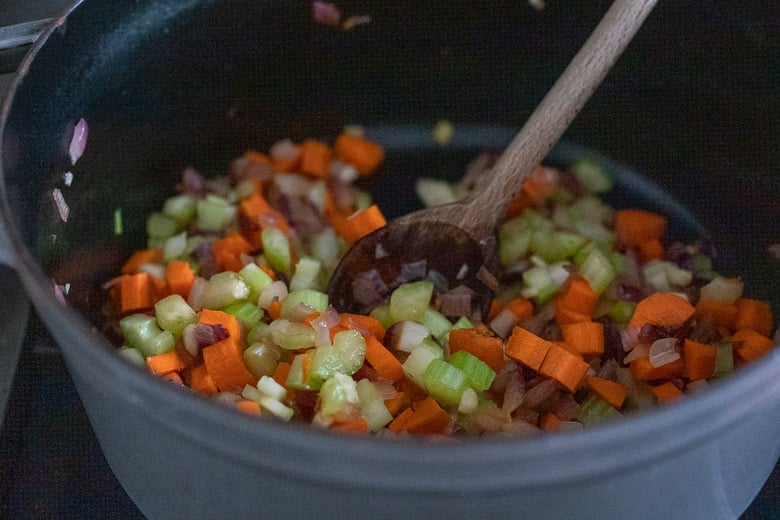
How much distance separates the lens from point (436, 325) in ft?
4.11

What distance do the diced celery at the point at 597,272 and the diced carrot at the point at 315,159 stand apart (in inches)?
21.0

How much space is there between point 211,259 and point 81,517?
0.47m

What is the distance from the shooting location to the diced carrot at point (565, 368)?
114 centimetres

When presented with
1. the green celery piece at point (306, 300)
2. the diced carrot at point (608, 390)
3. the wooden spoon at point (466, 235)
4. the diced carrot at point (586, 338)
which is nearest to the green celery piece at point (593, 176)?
the wooden spoon at point (466, 235)

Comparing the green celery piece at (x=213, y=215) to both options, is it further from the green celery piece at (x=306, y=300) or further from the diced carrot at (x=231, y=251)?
the green celery piece at (x=306, y=300)

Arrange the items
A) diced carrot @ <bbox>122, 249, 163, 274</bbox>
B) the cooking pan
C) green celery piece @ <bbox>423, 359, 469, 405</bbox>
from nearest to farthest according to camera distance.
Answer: the cooking pan
green celery piece @ <bbox>423, 359, 469, 405</bbox>
diced carrot @ <bbox>122, 249, 163, 274</bbox>

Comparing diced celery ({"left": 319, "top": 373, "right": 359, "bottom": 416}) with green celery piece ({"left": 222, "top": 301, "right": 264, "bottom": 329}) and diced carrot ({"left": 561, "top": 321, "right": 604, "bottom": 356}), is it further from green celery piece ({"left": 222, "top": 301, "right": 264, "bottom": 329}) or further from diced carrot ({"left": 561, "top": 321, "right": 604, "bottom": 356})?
diced carrot ({"left": 561, "top": 321, "right": 604, "bottom": 356})

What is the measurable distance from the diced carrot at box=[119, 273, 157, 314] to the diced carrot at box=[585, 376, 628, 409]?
27.0 inches

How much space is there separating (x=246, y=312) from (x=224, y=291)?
48mm

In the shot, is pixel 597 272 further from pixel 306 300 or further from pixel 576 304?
pixel 306 300

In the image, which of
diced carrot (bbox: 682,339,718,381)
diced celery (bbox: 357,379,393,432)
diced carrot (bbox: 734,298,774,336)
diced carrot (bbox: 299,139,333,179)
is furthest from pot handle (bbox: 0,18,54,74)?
diced carrot (bbox: 734,298,774,336)

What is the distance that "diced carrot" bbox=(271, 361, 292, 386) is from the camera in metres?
1.12

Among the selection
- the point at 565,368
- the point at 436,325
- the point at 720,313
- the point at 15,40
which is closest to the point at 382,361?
the point at 436,325

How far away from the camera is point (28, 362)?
1.21m
